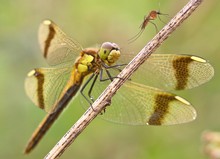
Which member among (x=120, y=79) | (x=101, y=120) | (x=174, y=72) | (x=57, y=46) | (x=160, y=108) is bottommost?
(x=101, y=120)

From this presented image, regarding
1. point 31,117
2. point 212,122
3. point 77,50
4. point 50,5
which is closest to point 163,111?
point 77,50

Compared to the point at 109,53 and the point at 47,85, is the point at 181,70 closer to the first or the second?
the point at 109,53

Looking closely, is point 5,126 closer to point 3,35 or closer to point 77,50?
point 3,35

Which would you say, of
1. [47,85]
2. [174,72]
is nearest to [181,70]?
[174,72]

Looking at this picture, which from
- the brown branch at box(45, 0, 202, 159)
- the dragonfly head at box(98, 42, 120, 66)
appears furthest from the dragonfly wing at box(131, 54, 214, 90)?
the brown branch at box(45, 0, 202, 159)

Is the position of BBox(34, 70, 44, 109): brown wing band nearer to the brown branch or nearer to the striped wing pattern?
the striped wing pattern
